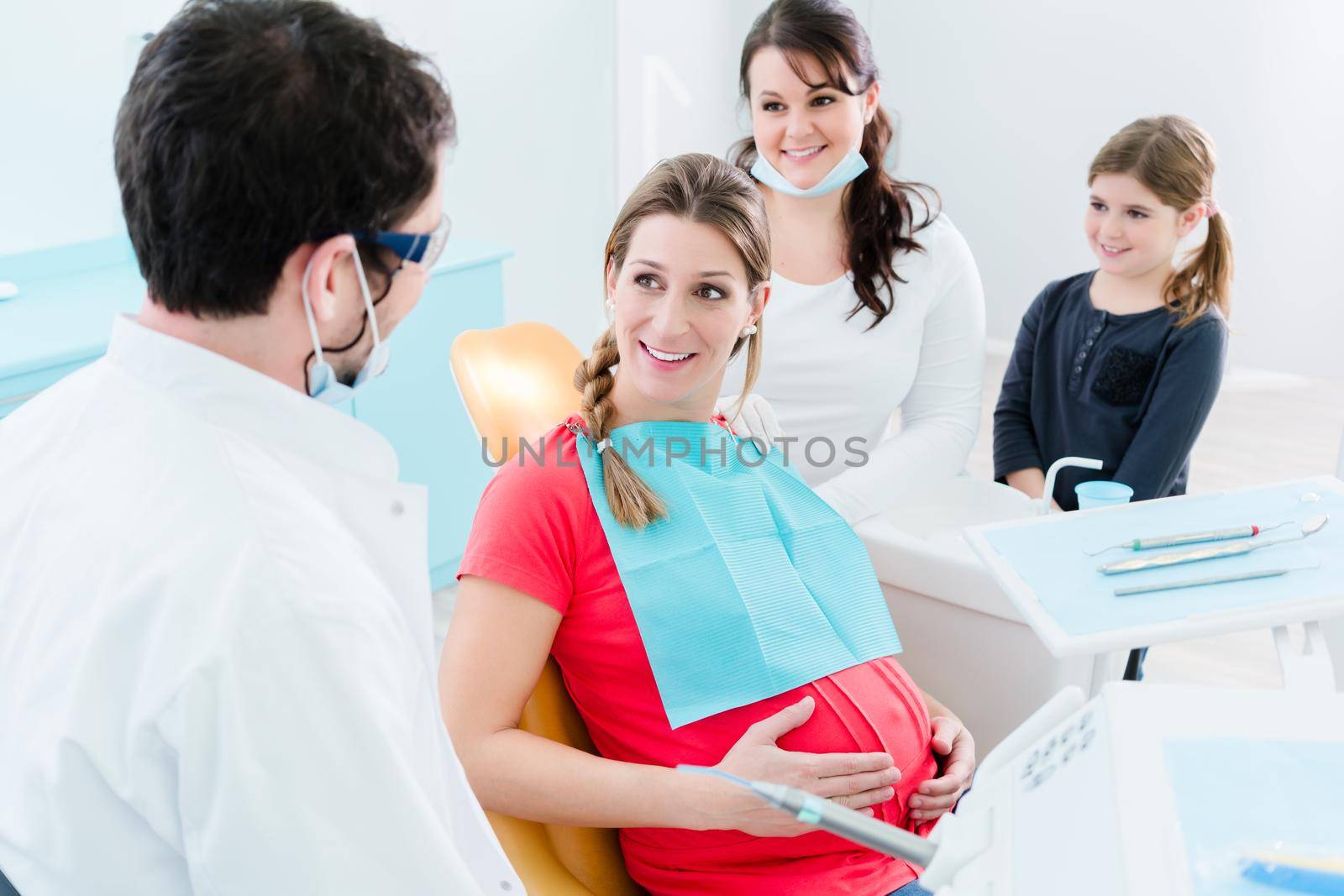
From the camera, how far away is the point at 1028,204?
13.8 feet

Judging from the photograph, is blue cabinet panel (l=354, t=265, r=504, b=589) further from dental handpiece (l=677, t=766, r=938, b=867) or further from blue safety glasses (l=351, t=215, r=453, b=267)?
dental handpiece (l=677, t=766, r=938, b=867)

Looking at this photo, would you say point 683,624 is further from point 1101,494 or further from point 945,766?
point 1101,494

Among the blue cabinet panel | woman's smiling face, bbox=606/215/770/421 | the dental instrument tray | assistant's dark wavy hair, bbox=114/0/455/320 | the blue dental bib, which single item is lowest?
the blue cabinet panel

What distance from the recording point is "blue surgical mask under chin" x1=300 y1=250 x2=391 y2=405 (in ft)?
2.51

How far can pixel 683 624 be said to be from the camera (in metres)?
1.18

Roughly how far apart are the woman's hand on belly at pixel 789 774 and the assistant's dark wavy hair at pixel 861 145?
77 cm

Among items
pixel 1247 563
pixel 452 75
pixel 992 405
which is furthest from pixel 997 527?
pixel 992 405

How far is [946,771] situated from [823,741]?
203mm

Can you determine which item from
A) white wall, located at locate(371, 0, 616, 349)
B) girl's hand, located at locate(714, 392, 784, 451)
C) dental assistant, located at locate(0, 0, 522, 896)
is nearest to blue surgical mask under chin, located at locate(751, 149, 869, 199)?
girl's hand, located at locate(714, 392, 784, 451)

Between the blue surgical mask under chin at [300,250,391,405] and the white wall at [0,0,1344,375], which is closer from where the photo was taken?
the blue surgical mask under chin at [300,250,391,405]

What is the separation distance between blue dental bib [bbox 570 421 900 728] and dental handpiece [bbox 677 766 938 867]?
0.48m

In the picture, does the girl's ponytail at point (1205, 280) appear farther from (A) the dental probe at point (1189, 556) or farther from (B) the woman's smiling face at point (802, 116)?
(A) the dental probe at point (1189, 556)

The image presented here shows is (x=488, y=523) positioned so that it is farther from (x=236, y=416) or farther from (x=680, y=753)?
(x=236, y=416)

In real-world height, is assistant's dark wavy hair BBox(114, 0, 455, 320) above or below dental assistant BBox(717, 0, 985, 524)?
above
